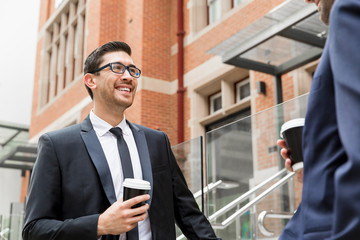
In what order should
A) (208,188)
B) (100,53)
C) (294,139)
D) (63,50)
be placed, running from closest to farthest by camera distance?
(294,139) < (100,53) < (208,188) < (63,50)

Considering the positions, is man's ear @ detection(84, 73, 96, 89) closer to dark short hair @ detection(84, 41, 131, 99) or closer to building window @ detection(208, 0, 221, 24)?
dark short hair @ detection(84, 41, 131, 99)

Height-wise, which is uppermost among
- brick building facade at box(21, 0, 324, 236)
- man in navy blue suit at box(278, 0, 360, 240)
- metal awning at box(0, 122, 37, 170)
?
brick building facade at box(21, 0, 324, 236)

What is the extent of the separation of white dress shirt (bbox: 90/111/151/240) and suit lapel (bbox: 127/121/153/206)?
19 millimetres

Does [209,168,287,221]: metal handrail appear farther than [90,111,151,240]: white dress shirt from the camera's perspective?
Yes

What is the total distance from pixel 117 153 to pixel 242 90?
7.57 meters

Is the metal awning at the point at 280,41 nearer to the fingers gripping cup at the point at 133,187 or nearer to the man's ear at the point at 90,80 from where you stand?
the man's ear at the point at 90,80

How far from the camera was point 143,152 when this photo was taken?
241 cm

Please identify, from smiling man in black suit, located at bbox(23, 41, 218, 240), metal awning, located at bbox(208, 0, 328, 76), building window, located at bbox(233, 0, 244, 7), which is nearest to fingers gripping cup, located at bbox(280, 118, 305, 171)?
smiling man in black suit, located at bbox(23, 41, 218, 240)

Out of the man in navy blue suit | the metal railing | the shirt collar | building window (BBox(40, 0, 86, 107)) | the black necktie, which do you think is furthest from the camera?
building window (BBox(40, 0, 86, 107))

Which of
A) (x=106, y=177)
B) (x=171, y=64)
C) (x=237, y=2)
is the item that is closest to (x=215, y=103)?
(x=171, y=64)

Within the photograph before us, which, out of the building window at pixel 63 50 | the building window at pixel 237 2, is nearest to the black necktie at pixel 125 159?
the building window at pixel 237 2

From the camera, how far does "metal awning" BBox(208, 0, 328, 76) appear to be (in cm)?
628

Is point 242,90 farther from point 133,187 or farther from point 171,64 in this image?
point 133,187

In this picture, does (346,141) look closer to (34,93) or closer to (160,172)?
(160,172)
